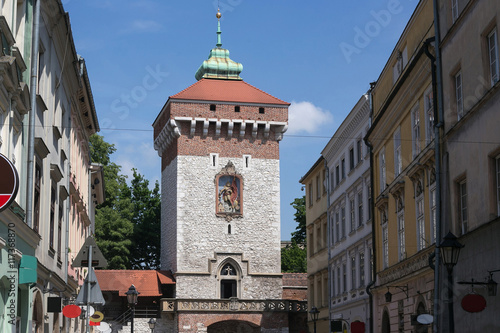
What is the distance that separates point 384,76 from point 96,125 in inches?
477

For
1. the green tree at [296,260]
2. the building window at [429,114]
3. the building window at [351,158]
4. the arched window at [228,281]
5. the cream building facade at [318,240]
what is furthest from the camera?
the green tree at [296,260]

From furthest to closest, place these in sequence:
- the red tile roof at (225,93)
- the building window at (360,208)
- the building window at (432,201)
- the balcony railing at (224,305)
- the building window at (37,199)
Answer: the red tile roof at (225,93) < the balcony railing at (224,305) < the building window at (360,208) < the building window at (432,201) < the building window at (37,199)

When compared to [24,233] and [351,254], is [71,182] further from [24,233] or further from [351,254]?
[351,254]

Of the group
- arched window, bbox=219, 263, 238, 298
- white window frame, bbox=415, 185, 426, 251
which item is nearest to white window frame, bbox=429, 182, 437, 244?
white window frame, bbox=415, 185, 426, 251

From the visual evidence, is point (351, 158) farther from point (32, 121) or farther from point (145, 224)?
point (145, 224)

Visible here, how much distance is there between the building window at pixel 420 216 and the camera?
71.8ft

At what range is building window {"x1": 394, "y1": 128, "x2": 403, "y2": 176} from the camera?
81.5 feet

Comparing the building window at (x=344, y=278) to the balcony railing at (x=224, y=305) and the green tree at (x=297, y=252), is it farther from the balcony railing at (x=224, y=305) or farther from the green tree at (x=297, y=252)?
the green tree at (x=297, y=252)

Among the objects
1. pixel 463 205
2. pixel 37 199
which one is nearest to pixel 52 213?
pixel 37 199

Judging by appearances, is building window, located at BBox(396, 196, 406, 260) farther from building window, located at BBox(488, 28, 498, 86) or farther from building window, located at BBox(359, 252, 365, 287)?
building window, located at BBox(488, 28, 498, 86)

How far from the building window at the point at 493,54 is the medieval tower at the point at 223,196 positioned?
37.4 meters

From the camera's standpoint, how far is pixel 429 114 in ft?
69.8

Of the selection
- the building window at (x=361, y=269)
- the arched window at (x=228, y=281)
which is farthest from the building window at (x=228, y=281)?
the building window at (x=361, y=269)

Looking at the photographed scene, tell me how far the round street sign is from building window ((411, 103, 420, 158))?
15.7 metres
